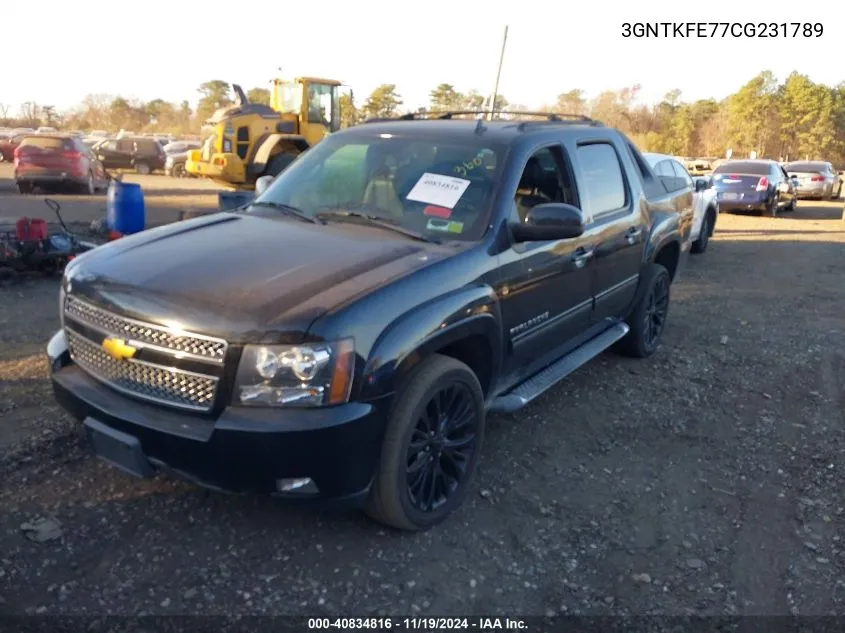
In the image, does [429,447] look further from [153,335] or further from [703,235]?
[703,235]

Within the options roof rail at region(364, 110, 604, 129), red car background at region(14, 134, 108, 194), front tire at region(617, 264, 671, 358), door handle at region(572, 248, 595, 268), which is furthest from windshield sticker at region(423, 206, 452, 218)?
red car background at region(14, 134, 108, 194)

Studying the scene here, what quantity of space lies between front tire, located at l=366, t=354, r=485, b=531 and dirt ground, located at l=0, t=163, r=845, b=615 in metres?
0.17

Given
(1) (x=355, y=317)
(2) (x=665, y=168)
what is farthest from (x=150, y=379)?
(2) (x=665, y=168)

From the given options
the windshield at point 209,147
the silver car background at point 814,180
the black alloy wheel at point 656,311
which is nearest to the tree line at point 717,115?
the silver car background at point 814,180

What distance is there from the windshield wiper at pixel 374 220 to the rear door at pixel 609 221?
1343 mm

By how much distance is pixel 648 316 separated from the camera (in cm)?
600

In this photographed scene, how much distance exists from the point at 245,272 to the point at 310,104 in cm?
1550

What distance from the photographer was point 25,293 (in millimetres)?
7297

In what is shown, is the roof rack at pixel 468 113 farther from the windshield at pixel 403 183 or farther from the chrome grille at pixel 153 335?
the chrome grille at pixel 153 335

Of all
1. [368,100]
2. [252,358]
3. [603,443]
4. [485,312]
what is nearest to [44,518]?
[252,358]

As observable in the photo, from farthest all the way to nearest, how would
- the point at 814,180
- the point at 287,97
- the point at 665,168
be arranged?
the point at 814,180 < the point at 287,97 < the point at 665,168

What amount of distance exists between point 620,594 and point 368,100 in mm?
62708

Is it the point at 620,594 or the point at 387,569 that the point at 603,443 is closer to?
the point at 620,594

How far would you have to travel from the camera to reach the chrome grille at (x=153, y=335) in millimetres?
2799
